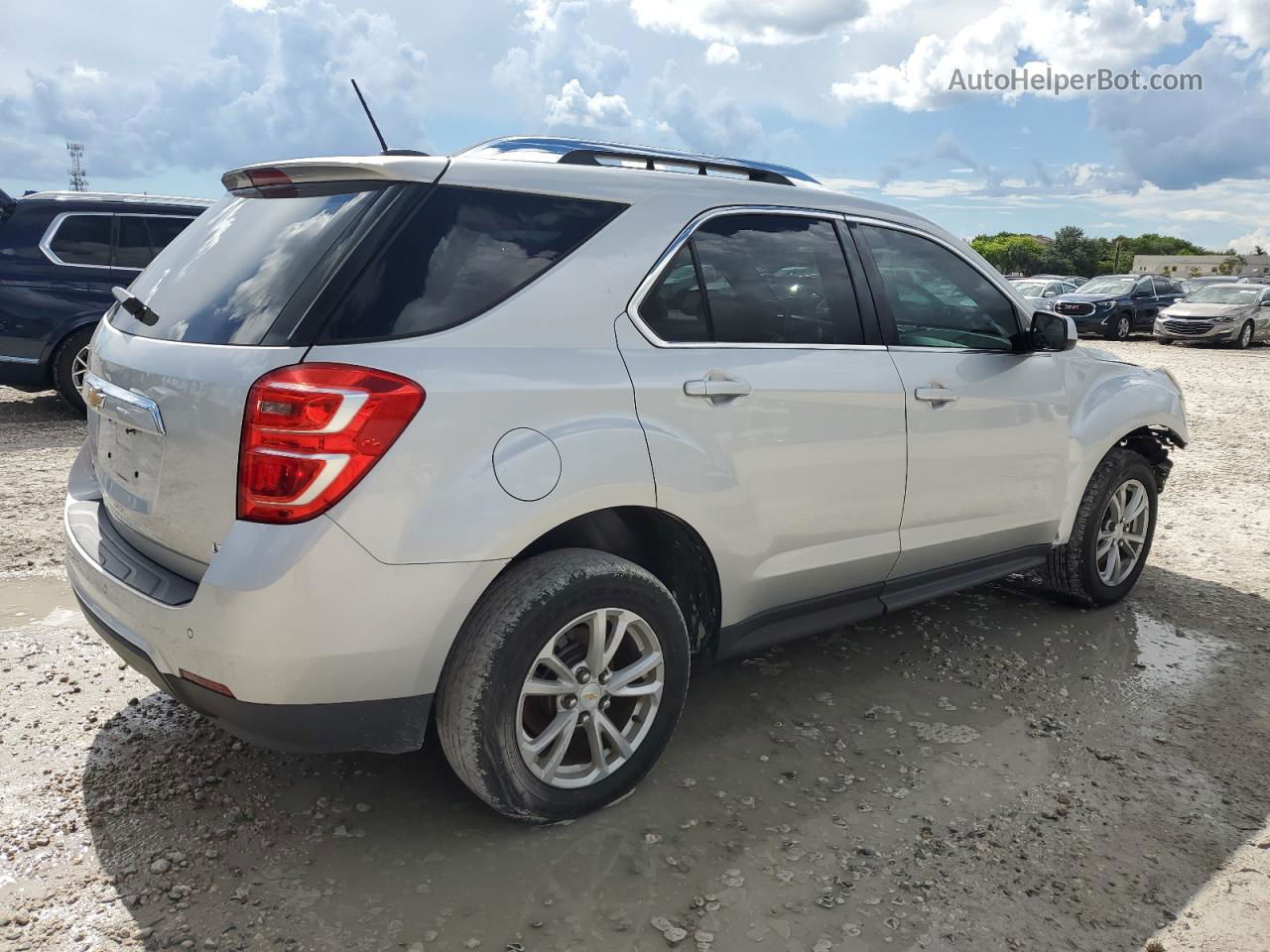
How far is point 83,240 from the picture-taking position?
361 inches

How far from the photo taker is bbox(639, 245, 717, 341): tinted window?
3016 mm

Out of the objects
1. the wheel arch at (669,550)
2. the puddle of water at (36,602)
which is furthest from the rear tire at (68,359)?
the wheel arch at (669,550)

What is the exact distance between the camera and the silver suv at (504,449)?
8.02 ft

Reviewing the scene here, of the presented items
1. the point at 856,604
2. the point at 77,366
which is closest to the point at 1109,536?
the point at 856,604

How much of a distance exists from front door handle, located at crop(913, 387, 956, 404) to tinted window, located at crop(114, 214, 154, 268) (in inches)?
315

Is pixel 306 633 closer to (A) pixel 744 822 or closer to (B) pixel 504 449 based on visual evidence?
(B) pixel 504 449

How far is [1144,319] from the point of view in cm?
2500

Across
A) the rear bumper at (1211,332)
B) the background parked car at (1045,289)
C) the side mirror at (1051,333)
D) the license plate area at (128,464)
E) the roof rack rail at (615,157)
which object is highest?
the roof rack rail at (615,157)

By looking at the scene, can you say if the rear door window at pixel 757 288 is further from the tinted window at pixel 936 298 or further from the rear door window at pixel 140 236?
the rear door window at pixel 140 236

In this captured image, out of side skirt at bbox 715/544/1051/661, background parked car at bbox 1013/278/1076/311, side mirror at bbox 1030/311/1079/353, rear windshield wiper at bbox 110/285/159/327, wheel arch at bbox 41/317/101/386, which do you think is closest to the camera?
rear windshield wiper at bbox 110/285/159/327

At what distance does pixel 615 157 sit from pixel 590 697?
164cm

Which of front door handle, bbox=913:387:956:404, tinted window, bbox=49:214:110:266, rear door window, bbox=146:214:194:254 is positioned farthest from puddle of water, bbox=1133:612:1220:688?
tinted window, bbox=49:214:110:266

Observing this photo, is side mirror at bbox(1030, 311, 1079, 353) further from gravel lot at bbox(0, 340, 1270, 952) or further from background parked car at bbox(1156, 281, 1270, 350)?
background parked car at bbox(1156, 281, 1270, 350)

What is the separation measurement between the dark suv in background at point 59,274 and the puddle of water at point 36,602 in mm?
4526
